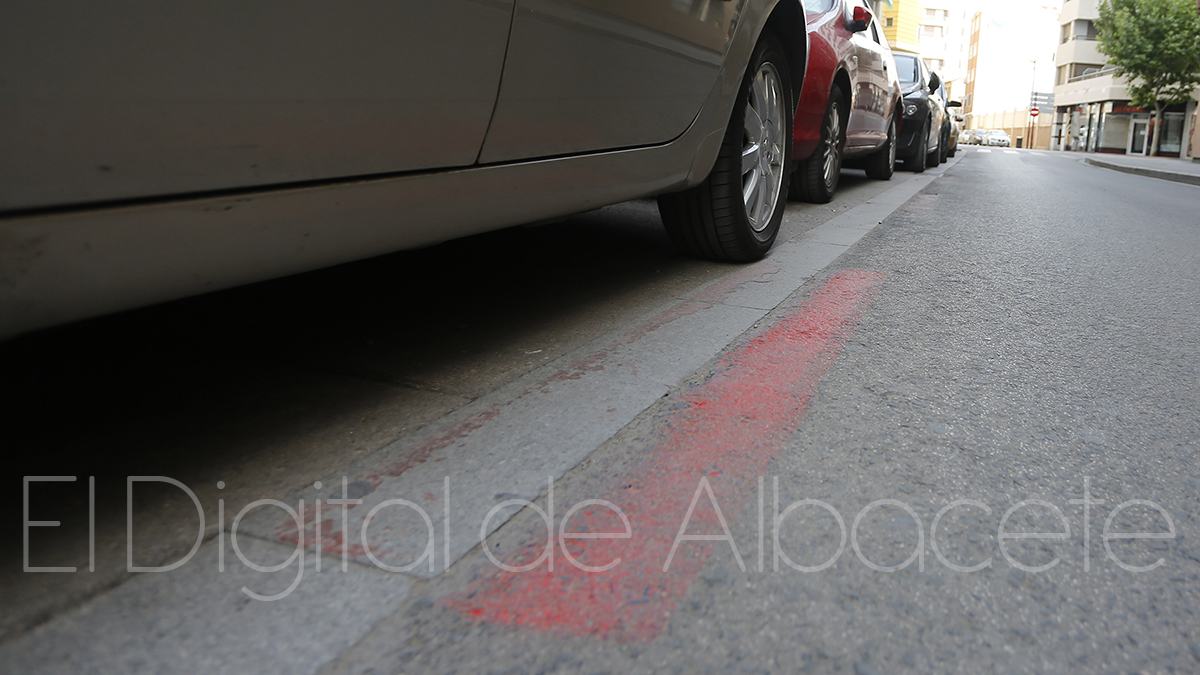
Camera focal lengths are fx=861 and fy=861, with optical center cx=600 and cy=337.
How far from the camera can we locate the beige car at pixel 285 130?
1084mm

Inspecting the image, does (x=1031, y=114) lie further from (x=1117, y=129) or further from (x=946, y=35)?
(x=946, y=35)

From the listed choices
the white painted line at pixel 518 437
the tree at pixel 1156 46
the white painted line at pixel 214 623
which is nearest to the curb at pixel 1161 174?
the white painted line at pixel 518 437

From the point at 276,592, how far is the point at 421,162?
0.87 meters

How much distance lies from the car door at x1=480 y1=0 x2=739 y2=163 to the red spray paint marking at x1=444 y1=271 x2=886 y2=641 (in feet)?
2.34

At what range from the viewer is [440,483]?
1550 mm

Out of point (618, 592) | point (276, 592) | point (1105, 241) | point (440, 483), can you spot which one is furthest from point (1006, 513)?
point (1105, 241)

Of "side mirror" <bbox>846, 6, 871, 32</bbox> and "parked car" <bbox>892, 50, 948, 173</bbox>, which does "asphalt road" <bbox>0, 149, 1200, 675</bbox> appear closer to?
"side mirror" <bbox>846, 6, 871, 32</bbox>

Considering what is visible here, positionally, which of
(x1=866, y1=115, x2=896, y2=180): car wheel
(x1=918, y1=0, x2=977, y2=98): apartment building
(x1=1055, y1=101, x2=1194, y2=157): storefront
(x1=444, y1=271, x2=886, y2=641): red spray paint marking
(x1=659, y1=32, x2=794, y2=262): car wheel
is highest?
(x1=918, y1=0, x2=977, y2=98): apartment building

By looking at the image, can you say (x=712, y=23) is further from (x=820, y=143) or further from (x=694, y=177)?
(x=820, y=143)

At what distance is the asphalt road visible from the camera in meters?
1.14

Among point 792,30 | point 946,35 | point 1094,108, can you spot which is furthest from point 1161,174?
point 946,35

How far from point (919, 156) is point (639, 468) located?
10722 mm

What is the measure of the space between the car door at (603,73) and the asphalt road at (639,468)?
0.58 meters

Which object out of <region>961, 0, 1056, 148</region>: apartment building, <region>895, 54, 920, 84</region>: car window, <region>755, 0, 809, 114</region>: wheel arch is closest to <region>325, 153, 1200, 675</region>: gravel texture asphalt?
<region>755, 0, 809, 114</region>: wheel arch
